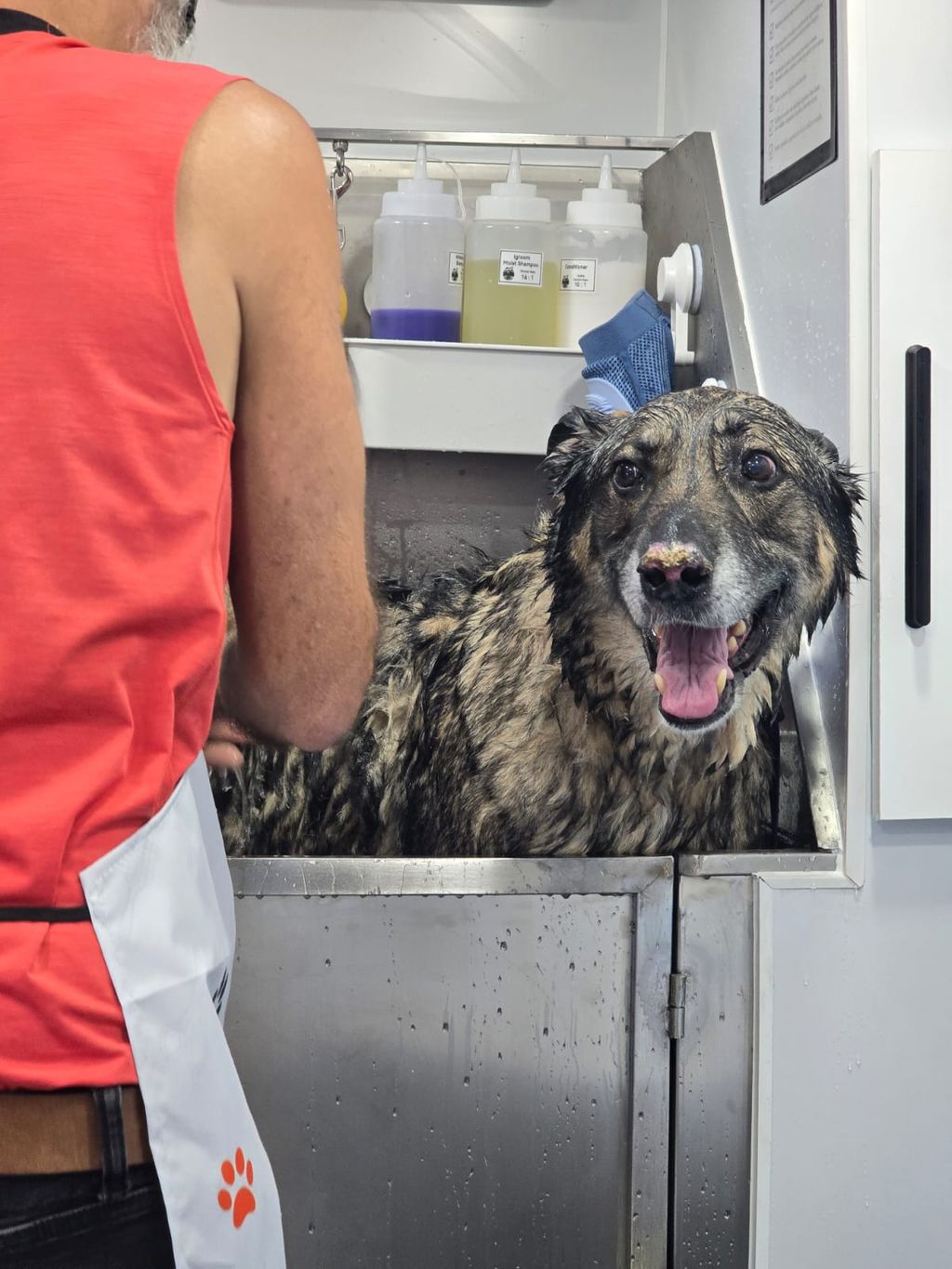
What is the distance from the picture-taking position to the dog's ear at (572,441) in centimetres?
182

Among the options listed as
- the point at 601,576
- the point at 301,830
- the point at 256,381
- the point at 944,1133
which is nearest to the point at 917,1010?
the point at 944,1133

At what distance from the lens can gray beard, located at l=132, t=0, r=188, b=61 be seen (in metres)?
0.96

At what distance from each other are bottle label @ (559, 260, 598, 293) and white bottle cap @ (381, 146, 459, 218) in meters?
0.22

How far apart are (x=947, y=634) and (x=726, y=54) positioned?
116 centimetres

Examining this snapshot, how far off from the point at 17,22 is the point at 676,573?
3.09 ft

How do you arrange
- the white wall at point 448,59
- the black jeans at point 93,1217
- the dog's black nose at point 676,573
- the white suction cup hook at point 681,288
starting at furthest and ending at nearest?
the white wall at point 448,59 → the white suction cup hook at point 681,288 → the dog's black nose at point 676,573 → the black jeans at point 93,1217

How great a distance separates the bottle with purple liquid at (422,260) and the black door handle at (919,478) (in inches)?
35.2

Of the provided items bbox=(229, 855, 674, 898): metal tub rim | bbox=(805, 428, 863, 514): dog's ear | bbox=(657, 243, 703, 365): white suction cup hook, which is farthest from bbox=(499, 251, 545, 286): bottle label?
bbox=(229, 855, 674, 898): metal tub rim

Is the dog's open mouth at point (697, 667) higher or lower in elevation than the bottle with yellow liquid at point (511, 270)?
lower

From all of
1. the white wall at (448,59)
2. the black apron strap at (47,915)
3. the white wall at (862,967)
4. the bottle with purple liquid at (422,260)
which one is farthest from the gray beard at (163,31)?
the white wall at (448,59)

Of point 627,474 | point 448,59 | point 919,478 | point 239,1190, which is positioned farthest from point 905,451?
point 448,59

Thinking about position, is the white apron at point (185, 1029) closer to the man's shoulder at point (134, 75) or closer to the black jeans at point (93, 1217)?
the black jeans at point (93, 1217)

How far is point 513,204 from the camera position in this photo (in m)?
2.24

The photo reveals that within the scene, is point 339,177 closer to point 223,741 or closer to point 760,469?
point 760,469
